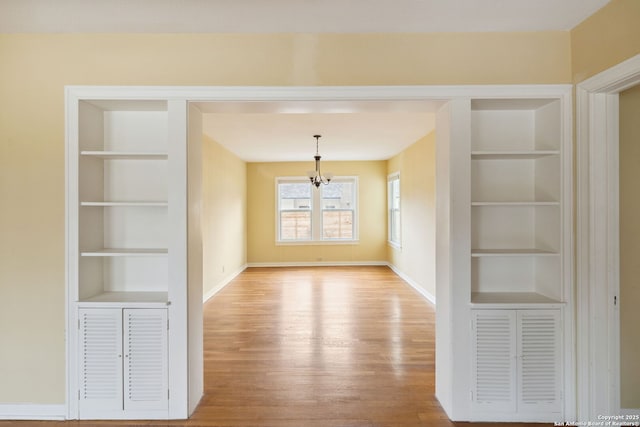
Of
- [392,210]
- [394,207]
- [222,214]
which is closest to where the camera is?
[222,214]

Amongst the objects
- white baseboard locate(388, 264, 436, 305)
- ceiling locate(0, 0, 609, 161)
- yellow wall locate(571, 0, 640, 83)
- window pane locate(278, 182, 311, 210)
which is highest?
ceiling locate(0, 0, 609, 161)

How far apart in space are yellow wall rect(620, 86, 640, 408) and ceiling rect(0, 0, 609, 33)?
83cm

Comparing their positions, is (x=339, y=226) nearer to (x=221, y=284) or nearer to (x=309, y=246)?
(x=309, y=246)

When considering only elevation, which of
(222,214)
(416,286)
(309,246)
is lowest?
(416,286)

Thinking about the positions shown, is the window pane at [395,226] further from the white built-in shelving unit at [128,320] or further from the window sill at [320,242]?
the white built-in shelving unit at [128,320]

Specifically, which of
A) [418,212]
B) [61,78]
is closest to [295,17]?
[61,78]

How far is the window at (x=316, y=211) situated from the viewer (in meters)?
8.70

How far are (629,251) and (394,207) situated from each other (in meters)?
5.98

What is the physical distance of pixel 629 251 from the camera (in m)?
2.25

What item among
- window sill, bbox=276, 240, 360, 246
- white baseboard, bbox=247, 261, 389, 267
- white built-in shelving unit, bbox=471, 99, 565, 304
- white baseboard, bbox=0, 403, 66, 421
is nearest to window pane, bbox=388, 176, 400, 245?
white baseboard, bbox=247, 261, 389, 267

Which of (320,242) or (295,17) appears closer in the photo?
(295,17)

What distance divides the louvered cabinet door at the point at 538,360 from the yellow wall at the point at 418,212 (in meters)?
2.84

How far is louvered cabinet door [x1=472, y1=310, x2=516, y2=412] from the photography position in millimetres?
2330

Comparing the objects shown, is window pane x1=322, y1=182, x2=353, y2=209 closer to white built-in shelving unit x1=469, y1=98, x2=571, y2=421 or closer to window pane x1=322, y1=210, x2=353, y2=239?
window pane x1=322, y1=210, x2=353, y2=239
